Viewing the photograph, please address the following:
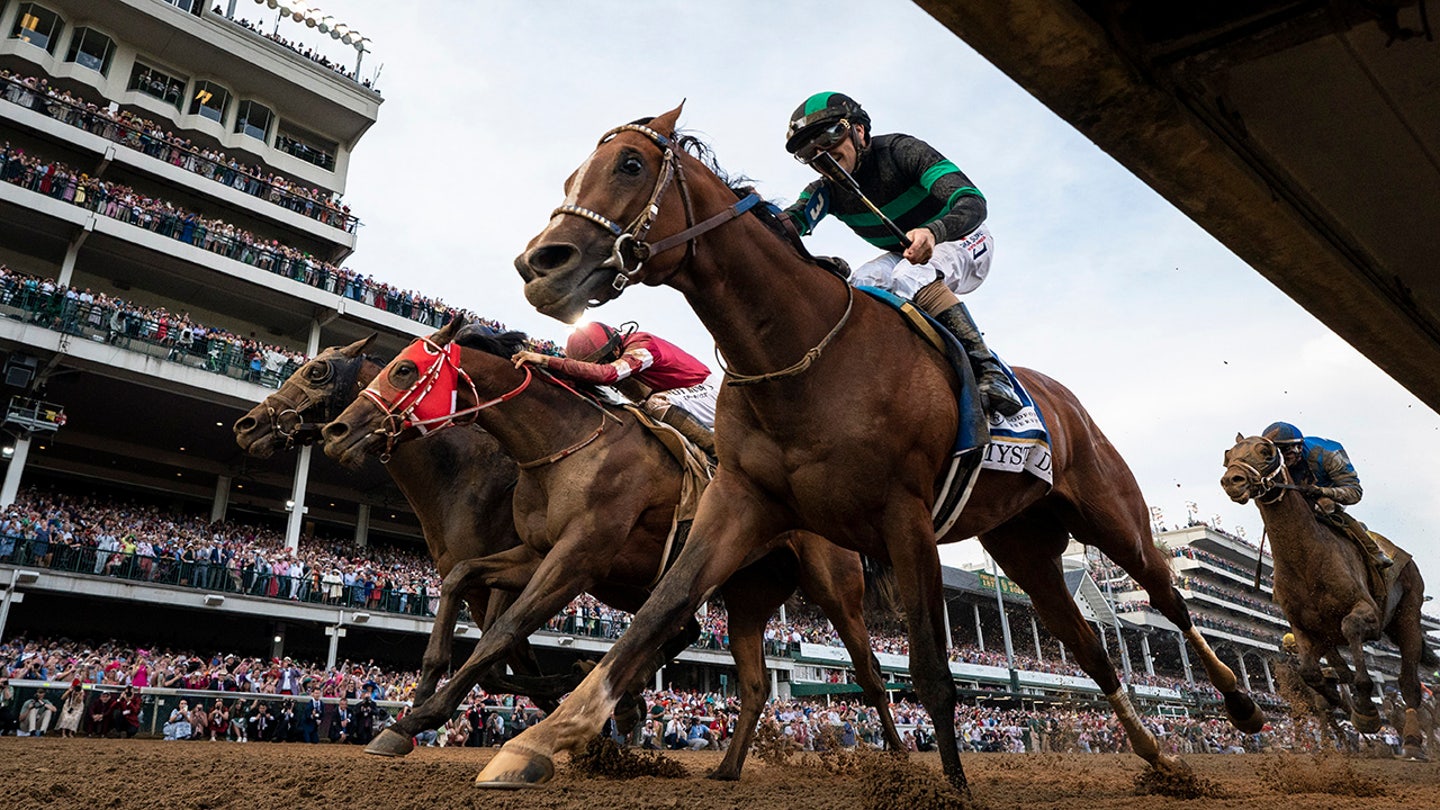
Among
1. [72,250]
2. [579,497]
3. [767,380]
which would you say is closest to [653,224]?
[767,380]

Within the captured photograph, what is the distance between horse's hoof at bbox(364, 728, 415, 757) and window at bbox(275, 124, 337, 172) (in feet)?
118

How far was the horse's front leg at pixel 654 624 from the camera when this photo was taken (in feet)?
9.37

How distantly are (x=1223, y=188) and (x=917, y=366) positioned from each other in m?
1.40

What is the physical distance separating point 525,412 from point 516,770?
11.6 feet

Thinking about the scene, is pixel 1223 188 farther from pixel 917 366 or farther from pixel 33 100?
pixel 33 100

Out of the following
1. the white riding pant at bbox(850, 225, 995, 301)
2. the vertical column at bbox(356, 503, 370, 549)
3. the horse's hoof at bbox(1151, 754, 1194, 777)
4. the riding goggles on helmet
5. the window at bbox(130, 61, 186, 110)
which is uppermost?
the window at bbox(130, 61, 186, 110)

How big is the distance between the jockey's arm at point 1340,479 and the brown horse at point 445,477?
7.69 m

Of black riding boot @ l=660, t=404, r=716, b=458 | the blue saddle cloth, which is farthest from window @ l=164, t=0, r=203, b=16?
the blue saddle cloth

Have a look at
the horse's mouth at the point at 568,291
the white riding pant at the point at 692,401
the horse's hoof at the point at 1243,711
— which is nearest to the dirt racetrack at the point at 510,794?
the horse's hoof at the point at 1243,711

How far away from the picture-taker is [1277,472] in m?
8.66

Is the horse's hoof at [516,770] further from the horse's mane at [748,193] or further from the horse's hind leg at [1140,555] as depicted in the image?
the horse's hind leg at [1140,555]

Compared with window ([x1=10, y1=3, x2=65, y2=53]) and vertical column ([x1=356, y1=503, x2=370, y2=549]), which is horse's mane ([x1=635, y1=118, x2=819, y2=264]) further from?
window ([x1=10, y1=3, x2=65, y2=53])

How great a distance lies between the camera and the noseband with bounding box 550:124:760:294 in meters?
3.21

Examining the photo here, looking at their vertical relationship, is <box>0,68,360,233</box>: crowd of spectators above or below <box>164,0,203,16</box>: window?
below
